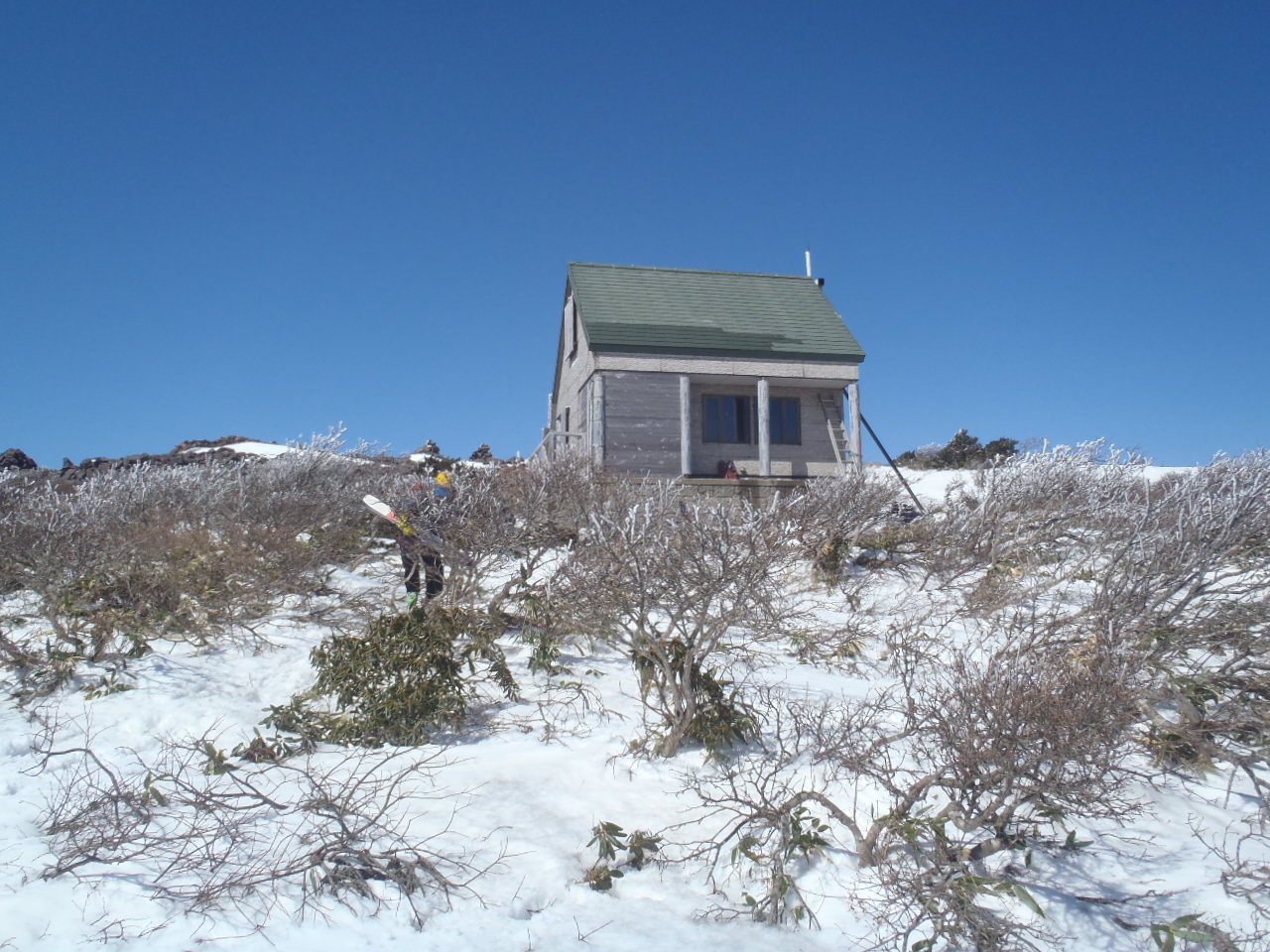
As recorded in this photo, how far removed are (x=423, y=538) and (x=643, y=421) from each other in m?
8.36

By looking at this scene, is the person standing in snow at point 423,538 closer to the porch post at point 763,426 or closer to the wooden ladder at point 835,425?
the porch post at point 763,426

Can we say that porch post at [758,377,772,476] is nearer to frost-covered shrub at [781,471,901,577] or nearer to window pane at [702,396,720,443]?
window pane at [702,396,720,443]

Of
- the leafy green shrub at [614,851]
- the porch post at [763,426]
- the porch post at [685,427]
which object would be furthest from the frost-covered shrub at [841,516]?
the leafy green shrub at [614,851]

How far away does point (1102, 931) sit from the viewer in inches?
158

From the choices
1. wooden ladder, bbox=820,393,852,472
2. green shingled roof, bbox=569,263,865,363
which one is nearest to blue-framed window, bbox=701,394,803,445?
wooden ladder, bbox=820,393,852,472

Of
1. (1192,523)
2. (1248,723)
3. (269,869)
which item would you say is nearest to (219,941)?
(269,869)

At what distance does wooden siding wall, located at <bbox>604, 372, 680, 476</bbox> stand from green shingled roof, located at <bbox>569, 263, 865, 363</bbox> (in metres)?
0.62

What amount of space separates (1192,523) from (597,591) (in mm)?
4817

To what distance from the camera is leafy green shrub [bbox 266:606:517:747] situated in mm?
5730

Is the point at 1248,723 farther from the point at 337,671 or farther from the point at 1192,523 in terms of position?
the point at 337,671

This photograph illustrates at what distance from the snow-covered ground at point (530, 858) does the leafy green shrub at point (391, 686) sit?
0.81ft

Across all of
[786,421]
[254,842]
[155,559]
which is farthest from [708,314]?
[254,842]

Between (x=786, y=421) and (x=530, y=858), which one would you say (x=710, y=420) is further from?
(x=530, y=858)

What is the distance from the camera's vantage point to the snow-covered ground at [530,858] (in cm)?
368
